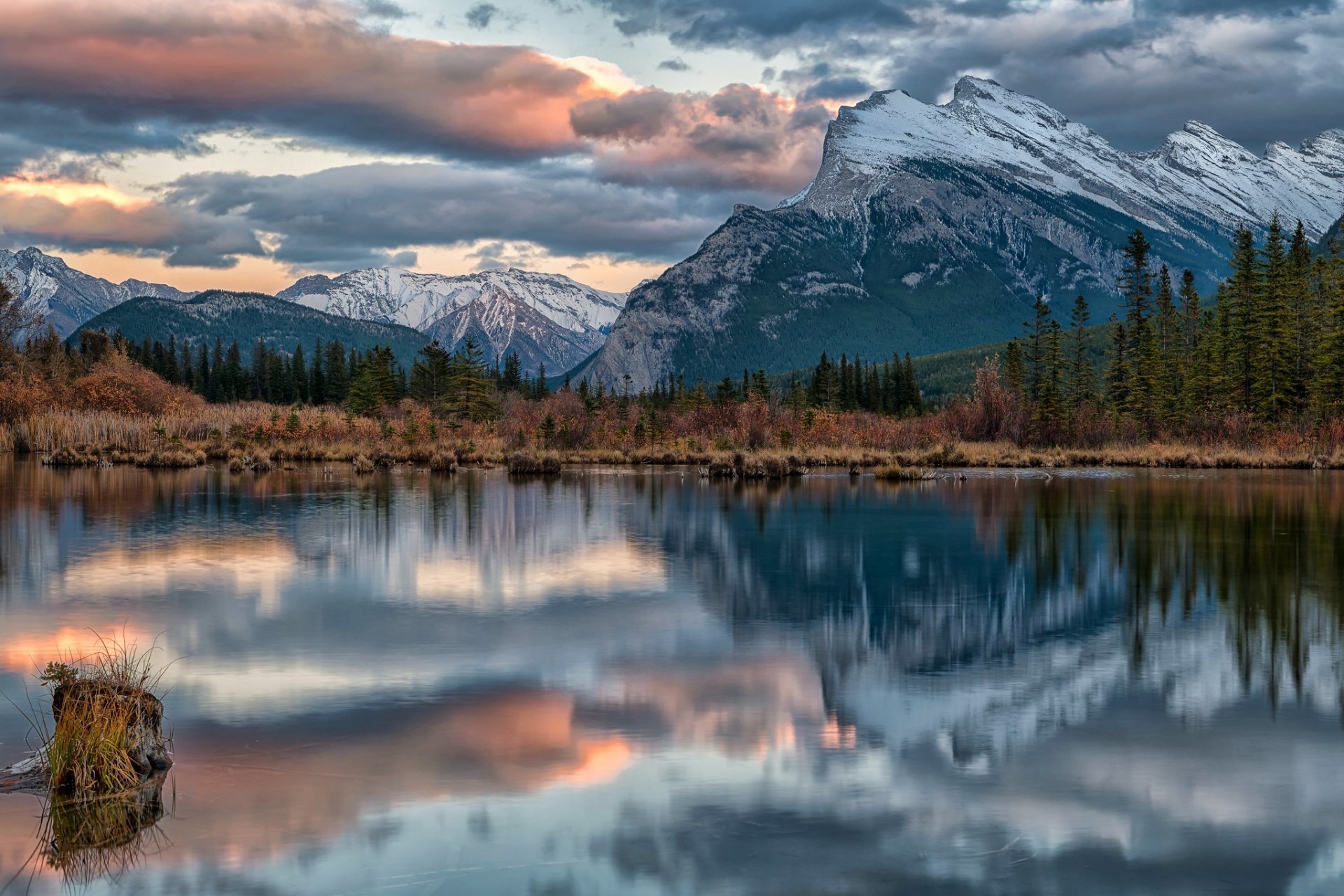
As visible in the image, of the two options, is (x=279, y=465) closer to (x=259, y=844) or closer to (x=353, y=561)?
(x=353, y=561)

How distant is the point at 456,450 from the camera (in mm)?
65375

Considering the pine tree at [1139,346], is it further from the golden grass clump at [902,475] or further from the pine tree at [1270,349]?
the golden grass clump at [902,475]

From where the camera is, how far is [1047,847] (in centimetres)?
867

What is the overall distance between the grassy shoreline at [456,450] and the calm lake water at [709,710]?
31.7 m

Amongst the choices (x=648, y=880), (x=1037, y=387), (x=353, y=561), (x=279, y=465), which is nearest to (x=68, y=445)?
(x=279, y=465)

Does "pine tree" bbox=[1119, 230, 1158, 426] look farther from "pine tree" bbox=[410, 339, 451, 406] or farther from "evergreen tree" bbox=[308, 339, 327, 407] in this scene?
"evergreen tree" bbox=[308, 339, 327, 407]

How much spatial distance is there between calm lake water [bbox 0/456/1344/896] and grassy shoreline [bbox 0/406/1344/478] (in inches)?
1248

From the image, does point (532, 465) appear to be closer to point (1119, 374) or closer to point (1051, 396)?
point (1051, 396)

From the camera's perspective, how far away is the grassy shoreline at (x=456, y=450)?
58906 millimetres

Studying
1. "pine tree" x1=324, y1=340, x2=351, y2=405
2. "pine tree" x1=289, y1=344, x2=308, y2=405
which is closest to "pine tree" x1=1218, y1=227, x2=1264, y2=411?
"pine tree" x1=324, y1=340, x2=351, y2=405

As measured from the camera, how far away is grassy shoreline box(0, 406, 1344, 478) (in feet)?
193

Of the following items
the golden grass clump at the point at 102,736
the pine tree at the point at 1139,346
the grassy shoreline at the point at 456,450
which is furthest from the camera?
the pine tree at the point at 1139,346

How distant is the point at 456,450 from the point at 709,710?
Answer: 54.4 metres

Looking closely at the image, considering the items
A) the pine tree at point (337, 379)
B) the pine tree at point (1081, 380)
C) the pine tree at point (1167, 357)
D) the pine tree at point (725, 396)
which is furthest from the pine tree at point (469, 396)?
the pine tree at point (337, 379)
